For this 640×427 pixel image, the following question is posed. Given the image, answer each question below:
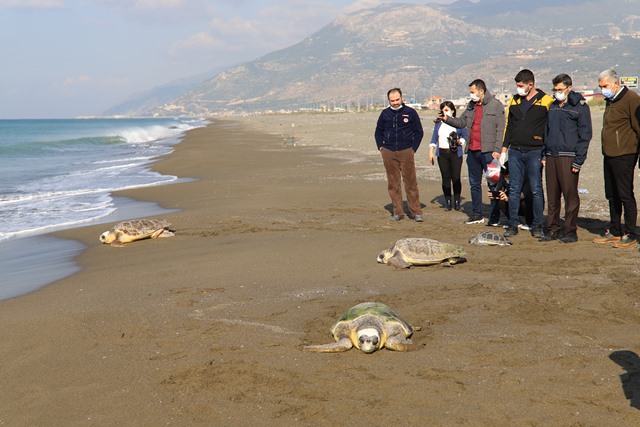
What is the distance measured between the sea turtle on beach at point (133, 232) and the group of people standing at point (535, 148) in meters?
3.83

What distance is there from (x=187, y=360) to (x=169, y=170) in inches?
645

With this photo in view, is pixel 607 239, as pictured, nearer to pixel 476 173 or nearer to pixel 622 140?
pixel 622 140

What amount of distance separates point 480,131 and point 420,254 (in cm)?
307

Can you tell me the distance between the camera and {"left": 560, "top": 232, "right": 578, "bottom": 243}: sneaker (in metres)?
7.72

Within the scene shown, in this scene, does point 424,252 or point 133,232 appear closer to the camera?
point 424,252

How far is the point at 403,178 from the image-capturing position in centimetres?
952

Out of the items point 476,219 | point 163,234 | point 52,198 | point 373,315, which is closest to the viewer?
point 373,315

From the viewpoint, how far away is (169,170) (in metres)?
20.0

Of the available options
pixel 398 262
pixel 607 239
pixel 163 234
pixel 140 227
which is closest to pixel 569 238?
pixel 607 239

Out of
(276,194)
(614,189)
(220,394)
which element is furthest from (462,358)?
(276,194)

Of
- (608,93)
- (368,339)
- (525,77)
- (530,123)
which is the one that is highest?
(525,77)

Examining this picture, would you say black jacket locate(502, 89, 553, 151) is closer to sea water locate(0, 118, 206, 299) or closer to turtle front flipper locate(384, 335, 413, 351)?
turtle front flipper locate(384, 335, 413, 351)

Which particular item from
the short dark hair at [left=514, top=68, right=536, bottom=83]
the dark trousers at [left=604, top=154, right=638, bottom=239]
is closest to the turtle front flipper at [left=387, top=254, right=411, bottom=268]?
the dark trousers at [left=604, top=154, right=638, bottom=239]

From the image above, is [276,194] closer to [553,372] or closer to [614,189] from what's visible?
[614,189]
